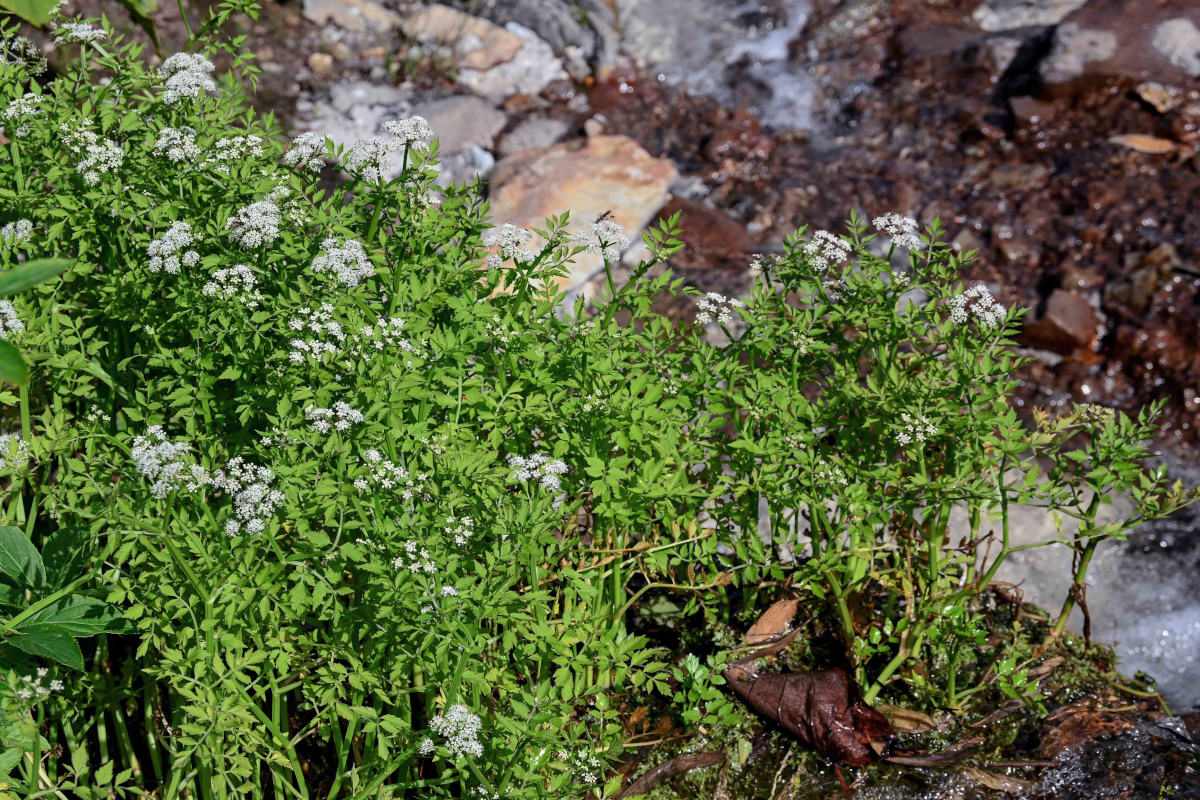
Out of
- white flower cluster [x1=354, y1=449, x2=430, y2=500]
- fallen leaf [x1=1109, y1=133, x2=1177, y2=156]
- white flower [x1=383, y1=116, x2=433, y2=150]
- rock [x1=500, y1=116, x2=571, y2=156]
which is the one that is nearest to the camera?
white flower cluster [x1=354, y1=449, x2=430, y2=500]

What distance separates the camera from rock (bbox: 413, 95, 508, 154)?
7.74 metres

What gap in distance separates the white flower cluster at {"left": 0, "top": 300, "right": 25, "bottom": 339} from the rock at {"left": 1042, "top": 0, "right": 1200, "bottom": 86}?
25.5 ft

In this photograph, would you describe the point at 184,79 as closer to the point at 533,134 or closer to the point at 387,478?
the point at 387,478

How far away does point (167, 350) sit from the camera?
2.92m

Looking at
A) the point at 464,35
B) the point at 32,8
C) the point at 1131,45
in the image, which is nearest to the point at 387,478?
the point at 32,8

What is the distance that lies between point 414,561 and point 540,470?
1.28 feet

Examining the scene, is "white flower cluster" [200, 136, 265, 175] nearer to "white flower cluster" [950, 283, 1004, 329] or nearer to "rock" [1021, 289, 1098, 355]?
"white flower cluster" [950, 283, 1004, 329]

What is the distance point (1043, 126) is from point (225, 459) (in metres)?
7.19

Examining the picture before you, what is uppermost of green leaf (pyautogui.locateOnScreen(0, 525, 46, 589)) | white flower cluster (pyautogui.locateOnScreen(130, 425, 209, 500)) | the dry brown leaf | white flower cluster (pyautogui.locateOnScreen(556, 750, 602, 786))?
white flower cluster (pyautogui.locateOnScreen(130, 425, 209, 500))

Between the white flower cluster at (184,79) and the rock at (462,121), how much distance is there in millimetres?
4464

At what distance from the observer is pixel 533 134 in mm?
8039

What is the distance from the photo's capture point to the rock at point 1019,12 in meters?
9.07

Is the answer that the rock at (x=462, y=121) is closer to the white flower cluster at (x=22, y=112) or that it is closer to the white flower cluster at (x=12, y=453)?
the white flower cluster at (x=22, y=112)

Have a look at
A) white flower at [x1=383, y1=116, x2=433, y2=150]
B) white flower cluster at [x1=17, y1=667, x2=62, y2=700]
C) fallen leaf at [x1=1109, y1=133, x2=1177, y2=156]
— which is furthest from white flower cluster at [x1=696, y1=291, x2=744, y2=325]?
fallen leaf at [x1=1109, y1=133, x2=1177, y2=156]
